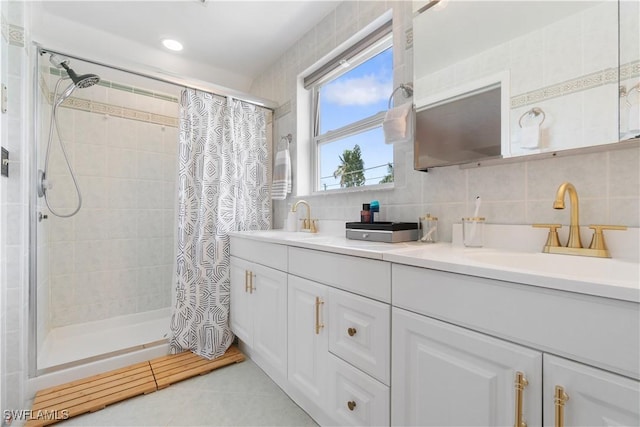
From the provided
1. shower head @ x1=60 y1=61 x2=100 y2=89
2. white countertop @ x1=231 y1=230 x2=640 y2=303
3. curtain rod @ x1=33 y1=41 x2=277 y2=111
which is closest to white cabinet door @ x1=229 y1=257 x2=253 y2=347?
white countertop @ x1=231 y1=230 x2=640 y2=303

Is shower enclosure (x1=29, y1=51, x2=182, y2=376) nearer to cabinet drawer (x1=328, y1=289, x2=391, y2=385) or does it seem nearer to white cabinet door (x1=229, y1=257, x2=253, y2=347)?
white cabinet door (x1=229, y1=257, x2=253, y2=347)

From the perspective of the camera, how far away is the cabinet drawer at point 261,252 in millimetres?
1521

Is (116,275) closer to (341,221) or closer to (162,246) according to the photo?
(162,246)

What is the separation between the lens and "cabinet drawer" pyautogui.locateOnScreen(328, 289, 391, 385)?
978 mm

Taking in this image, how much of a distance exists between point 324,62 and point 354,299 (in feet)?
5.89

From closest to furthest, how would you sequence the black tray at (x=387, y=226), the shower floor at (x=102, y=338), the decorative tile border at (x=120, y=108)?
the black tray at (x=387, y=226) < the shower floor at (x=102, y=338) < the decorative tile border at (x=120, y=108)

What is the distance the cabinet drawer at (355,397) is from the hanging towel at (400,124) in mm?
1074

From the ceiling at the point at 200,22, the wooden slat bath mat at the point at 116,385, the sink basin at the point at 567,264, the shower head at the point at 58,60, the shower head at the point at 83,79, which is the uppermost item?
the ceiling at the point at 200,22

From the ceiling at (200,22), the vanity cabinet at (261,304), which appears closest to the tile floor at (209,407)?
the vanity cabinet at (261,304)

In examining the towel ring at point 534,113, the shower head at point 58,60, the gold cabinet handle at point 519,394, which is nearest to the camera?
the gold cabinet handle at point 519,394

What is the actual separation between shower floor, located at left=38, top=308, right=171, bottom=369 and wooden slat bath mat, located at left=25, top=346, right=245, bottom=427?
0.51ft

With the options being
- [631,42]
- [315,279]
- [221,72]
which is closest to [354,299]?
[315,279]

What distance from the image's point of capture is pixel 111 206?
8.30 feet

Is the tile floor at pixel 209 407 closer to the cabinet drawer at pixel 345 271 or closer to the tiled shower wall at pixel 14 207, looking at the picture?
Result: the tiled shower wall at pixel 14 207
